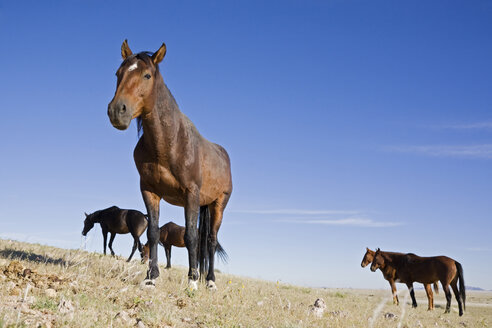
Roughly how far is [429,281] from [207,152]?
14.6 meters

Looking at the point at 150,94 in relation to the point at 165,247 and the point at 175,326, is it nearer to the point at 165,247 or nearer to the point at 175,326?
the point at 175,326

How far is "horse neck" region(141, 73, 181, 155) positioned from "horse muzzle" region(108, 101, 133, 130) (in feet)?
2.54

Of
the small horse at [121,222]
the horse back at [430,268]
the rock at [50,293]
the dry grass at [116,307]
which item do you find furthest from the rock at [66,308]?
the horse back at [430,268]

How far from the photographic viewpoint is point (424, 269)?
18.6 meters

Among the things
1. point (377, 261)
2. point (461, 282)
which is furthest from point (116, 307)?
point (377, 261)

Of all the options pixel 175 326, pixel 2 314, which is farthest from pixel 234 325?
pixel 2 314

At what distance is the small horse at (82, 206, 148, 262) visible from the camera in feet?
60.8

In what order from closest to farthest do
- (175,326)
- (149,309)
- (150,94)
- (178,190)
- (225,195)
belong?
(175,326) → (149,309) → (150,94) → (178,190) → (225,195)

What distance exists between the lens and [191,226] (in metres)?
7.03

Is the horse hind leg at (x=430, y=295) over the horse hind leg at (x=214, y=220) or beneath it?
beneath

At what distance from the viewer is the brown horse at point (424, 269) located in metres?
17.6

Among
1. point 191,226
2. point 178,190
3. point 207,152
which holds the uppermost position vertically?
point 207,152

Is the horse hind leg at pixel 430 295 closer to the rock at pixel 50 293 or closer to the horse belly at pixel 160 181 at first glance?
the horse belly at pixel 160 181

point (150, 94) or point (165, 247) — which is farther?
point (165, 247)
